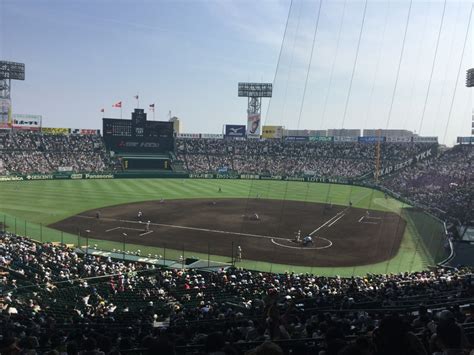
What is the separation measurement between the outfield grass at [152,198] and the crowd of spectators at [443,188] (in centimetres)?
193

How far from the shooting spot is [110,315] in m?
12.4

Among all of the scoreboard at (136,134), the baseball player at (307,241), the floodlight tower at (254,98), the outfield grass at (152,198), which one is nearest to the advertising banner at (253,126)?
the floodlight tower at (254,98)

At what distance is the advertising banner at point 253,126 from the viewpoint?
99438mm

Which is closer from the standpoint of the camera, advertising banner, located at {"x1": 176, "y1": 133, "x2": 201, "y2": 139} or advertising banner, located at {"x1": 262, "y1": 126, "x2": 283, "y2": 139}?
advertising banner, located at {"x1": 176, "y1": 133, "x2": 201, "y2": 139}

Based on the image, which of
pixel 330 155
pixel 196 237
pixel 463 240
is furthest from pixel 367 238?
pixel 330 155

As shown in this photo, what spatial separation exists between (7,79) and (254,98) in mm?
53758

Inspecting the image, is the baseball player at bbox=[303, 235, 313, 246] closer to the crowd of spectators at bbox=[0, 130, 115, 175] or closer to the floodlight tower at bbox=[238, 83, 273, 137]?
the crowd of spectators at bbox=[0, 130, 115, 175]

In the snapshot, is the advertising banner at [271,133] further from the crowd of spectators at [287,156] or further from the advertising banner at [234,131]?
the advertising banner at [234,131]

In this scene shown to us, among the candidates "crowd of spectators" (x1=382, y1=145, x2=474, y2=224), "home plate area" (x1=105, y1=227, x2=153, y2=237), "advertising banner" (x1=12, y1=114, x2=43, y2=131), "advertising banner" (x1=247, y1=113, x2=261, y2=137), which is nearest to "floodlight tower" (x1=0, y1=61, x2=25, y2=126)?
"advertising banner" (x1=12, y1=114, x2=43, y2=131)

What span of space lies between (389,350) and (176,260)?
22.0m

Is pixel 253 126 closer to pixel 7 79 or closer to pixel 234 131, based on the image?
pixel 234 131

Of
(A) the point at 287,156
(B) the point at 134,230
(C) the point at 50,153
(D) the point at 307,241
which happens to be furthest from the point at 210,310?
(C) the point at 50,153

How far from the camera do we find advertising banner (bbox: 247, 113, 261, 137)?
99438 mm

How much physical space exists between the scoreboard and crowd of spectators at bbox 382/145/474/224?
48.4 metres
